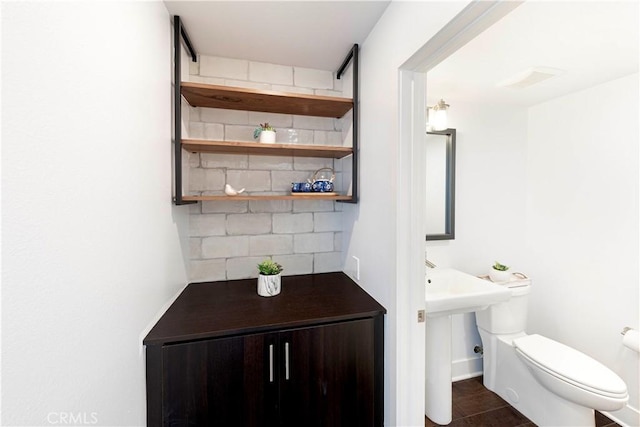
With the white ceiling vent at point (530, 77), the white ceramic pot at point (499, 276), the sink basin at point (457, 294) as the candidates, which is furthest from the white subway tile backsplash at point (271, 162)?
the white ceramic pot at point (499, 276)

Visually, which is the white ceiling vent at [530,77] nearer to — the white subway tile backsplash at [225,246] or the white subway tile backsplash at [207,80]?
the white subway tile backsplash at [207,80]

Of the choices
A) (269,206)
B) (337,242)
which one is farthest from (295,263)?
(269,206)

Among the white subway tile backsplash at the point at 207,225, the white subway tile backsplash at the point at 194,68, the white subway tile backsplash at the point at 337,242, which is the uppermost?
the white subway tile backsplash at the point at 194,68

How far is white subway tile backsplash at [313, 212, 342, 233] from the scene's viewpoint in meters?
1.87

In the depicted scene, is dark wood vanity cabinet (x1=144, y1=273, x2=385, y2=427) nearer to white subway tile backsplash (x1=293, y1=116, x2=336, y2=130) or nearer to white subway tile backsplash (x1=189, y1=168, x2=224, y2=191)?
white subway tile backsplash (x1=189, y1=168, x2=224, y2=191)

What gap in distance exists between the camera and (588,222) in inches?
78.3

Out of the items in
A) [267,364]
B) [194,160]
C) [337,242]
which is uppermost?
[194,160]

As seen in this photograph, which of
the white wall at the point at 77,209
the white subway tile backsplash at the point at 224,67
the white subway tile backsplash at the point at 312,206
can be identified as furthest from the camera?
the white subway tile backsplash at the point at 312,206

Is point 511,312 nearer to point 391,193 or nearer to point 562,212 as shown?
point 562,212

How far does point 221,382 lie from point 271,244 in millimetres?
867

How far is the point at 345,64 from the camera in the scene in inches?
65.6

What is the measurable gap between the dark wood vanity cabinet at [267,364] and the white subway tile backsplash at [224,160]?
85 cm

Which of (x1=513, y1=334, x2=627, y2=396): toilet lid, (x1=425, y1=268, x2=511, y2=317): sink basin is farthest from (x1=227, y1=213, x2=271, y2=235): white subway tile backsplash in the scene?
(x1=513, y1=334, x2=627, y2=396): toilet lid

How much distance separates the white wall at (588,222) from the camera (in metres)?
1.77
